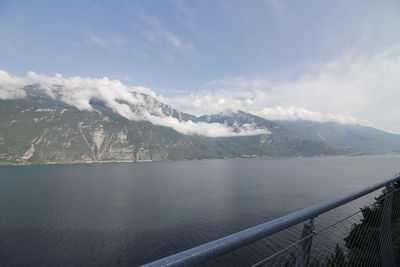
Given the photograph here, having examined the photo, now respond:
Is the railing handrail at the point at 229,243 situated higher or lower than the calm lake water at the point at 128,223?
higher

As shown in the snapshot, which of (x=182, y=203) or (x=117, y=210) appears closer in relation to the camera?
(x=117, y=210)

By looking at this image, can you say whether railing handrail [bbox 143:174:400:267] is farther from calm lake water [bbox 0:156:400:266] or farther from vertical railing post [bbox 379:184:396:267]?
calm lake water [bbox 0:156:400:266]

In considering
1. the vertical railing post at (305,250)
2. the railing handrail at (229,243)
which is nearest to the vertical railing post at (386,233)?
the railing handrail at (229,243)

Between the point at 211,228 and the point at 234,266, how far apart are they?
45.4 feet

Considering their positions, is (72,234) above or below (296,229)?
below

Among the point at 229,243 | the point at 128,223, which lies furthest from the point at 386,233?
the point at 128,223

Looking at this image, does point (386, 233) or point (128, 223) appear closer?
point (386, 233)

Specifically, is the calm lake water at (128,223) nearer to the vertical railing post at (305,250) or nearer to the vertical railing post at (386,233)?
the vertical railing post at (386,233)

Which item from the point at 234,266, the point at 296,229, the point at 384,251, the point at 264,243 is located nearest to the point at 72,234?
the point at 234,266

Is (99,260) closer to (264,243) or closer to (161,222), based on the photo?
(161,222)

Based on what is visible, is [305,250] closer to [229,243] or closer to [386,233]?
[229,243]

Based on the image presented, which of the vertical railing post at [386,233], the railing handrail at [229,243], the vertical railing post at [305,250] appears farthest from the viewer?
the vertical railing post at [386,233]

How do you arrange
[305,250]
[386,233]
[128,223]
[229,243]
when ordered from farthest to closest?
1. [128,223]
2. [386,233]
3. [305,250]
4. [229,243]

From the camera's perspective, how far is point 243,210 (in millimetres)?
51594
